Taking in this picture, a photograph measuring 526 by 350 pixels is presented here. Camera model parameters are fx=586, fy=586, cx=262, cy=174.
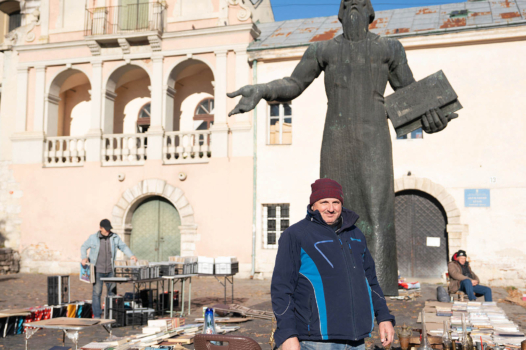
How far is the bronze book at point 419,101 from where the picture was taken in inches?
199

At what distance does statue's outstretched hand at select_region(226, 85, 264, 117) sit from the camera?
505cm

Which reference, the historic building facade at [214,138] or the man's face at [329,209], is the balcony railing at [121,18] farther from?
the man's face at [329,209]

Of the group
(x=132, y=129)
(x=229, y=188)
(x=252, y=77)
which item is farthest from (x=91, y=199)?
(x=252, y=77)

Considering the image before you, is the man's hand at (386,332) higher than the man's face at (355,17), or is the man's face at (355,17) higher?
the man's face at (355,17)

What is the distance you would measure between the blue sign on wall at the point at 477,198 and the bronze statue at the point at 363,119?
465 inches

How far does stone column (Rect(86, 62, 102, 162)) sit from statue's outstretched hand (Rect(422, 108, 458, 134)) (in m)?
15.9

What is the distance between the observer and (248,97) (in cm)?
511

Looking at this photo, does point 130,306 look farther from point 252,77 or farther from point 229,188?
point 252,77

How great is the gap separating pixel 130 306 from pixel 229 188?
29.0 ft

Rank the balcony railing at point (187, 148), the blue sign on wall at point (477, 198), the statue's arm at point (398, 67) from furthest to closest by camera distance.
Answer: the balcony railing at point (187, 148)
the blue sign on wall at point (477, 198)
the statue's arm at point (398, 67)

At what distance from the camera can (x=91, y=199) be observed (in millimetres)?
19422

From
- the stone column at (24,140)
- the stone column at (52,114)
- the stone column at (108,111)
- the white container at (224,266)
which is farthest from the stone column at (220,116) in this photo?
the white container at (224,266)

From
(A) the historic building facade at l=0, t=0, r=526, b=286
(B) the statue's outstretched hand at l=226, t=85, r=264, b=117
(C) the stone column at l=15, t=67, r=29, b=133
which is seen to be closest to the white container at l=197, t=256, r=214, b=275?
(B) the statue's outstretched hand at l=226, t=85, r=264, b=117

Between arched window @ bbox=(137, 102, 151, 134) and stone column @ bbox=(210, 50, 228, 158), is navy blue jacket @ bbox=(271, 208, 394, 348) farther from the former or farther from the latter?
arched window @ bbox=(137, 102, 151, 134)
